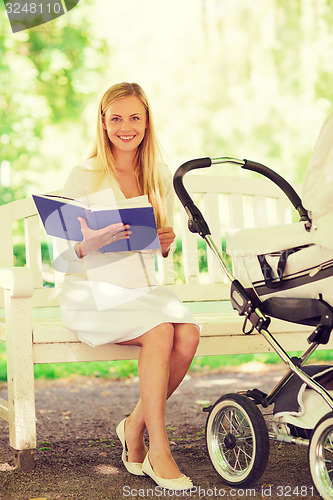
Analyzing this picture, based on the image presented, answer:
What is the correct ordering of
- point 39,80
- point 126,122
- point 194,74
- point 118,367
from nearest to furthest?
1. point 126,122
2. point 118,367
3. point 39,80
4. point 194,74

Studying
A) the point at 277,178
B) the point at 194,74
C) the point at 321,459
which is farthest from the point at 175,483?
the point at 194,74

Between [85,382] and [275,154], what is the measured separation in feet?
15.7

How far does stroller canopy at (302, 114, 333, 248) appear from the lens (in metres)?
2.00

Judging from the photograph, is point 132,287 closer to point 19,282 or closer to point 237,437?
point 19,282

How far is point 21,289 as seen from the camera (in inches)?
99.6

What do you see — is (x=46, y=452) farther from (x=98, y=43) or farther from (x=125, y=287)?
(x=98, y=43)

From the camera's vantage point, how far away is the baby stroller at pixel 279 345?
2.07 meters

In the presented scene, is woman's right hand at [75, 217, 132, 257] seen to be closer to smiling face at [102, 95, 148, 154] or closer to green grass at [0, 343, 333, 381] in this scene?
smiling face at [102, 95, 148, 154]

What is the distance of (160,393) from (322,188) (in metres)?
0.87

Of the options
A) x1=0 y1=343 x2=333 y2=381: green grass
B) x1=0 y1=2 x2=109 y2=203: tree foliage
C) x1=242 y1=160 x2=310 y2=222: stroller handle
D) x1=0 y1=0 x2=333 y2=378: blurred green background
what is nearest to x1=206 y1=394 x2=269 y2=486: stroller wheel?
x1=242 y1=160 x2=310 y2=222: stroller handle

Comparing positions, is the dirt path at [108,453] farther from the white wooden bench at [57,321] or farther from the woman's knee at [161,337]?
the woman's knee at [161,337]

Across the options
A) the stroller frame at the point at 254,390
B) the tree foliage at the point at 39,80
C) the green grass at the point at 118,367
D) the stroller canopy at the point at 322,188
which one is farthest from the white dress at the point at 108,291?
the tree foliage at the point at 39,80

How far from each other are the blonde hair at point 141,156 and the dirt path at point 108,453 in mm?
993

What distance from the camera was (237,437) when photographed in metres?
2.31
